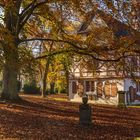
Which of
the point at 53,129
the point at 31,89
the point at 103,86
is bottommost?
the point at 53,129

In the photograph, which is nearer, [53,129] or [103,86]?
[53,129]

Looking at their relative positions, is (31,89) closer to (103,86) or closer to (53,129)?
(103,86)

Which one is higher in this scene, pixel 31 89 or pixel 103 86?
pixel 103 86

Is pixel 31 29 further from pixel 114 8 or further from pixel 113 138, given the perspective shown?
pixel 113 138

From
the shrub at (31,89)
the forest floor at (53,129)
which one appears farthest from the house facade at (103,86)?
the forest floor at (53,129)

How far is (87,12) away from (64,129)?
911 cm

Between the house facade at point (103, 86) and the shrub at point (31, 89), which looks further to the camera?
the shrub at point (31, 89)

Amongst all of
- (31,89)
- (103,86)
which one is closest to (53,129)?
(103,86)

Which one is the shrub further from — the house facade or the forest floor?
the forest floor

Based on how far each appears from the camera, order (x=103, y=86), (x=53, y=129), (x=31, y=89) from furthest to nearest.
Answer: (x=31, y=89) < (x=103, y=86) < (x=53, y=129)

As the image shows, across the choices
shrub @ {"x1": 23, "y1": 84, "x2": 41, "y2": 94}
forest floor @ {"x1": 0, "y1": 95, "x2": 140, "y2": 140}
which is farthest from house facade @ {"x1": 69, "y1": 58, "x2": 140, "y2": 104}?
forest floor @ {"x1": 0, "y1": 95, "x2": 140, "y2": 140}

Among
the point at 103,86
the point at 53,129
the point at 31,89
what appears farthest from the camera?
the point at 31,89

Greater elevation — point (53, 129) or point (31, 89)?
point (31, 89)

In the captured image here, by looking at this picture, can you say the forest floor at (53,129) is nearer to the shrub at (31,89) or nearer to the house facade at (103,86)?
the house facade at (103,86)
